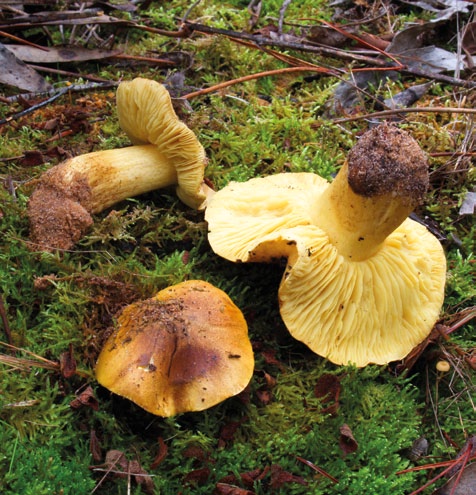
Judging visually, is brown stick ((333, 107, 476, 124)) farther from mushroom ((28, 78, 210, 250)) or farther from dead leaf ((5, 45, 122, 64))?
dead leaf ((5, 45, 122, 64))

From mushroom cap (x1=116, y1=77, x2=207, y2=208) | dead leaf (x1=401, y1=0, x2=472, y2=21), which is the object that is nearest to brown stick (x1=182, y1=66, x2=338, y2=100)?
mushroom cap (x1=116, y1=77, x2=207, y2=208)

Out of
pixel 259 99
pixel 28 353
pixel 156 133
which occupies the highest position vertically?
pixel 156 133

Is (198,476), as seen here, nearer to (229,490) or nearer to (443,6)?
(229,490)

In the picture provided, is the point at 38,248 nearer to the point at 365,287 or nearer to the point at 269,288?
the point at 269,288

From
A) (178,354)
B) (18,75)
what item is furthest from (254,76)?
(178,354)

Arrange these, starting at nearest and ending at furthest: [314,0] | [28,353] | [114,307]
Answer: [28,353] → [114,307] → [314,0]

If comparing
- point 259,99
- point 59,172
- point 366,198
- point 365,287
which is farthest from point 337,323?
point 259,99

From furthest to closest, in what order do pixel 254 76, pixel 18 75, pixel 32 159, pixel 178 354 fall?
pixel 254 76 → pixel 18 75 → pixel 32 159 → pixel 178 354
